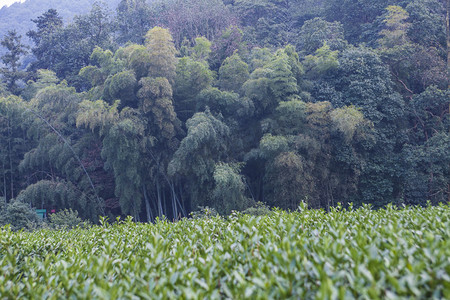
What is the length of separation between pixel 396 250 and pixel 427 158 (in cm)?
779

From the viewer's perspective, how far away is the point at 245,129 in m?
9.39

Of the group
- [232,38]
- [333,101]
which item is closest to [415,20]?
[333,101]

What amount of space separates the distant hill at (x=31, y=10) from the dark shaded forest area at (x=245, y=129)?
26.5 metres

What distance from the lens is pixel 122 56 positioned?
9695 millimetres

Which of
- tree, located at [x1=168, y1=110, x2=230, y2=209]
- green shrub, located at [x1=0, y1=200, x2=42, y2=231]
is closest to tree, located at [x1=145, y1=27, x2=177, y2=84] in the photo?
tree, located at [x1=168, y1=110, x2=230, y2=209]

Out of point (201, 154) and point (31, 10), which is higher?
point (31, 10)

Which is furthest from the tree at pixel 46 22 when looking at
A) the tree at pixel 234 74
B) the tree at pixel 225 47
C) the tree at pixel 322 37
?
the tree at pixel 322 37

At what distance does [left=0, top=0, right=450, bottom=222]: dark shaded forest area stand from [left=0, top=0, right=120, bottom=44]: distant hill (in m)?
26.5

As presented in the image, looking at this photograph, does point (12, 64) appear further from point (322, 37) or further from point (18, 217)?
point (322, 37)

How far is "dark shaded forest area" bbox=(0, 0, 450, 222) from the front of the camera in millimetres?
8047

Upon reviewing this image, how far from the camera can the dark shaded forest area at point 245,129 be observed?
8.05 meters

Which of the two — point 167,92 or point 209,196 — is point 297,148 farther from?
point 167,92

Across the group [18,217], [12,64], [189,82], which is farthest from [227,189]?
[12,64]

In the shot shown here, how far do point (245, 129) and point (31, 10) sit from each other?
123ft
